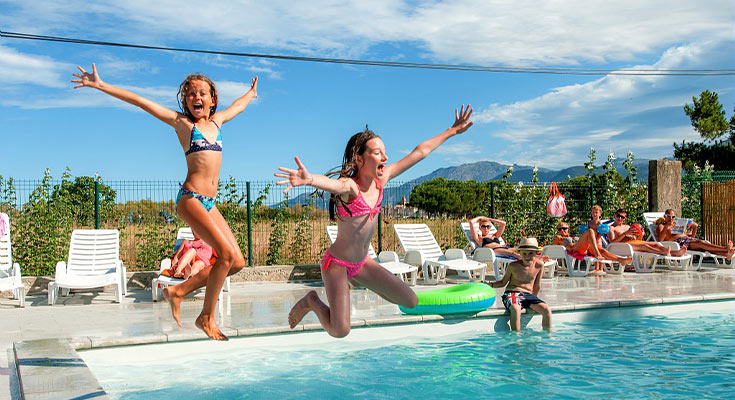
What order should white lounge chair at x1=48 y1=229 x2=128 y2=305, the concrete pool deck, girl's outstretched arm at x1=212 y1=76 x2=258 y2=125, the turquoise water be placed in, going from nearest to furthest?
girl's outstretched arm at x1=212 y1=76 x2=258 y2=125 < the turquoise water < the concrete pool deck < white lounge chair at x1=48 y1=229 x2=128 y2=305

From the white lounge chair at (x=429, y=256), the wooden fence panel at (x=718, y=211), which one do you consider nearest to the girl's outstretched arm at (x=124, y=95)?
the white lounge chair at (x=429, y=256)

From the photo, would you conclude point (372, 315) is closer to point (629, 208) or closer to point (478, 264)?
point (478, 264)

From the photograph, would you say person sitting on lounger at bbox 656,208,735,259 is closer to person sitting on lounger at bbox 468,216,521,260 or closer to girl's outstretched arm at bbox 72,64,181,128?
person sitting on lounger at bbox 468,216,521,260

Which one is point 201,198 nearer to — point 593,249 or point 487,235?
point 487,235

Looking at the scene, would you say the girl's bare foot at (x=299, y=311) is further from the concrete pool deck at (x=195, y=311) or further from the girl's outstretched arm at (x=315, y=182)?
the concrete pool deck at (x=195, y=311)

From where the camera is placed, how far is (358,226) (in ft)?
15.3

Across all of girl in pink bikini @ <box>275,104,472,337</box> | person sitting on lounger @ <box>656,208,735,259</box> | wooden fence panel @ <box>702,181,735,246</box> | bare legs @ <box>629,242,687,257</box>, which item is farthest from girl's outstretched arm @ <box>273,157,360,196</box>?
wooden fence panel @ <box>702,181,735,246</box>

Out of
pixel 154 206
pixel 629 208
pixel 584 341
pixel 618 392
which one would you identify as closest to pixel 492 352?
pixel 584 341

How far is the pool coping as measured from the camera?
14.8ft

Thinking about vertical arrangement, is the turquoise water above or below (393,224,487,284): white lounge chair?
below

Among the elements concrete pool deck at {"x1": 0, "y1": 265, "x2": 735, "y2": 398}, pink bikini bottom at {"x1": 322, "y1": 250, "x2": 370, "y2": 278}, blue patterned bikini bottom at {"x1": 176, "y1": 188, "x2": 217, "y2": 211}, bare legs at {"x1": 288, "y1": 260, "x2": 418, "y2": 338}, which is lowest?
concrete pool deck at {"x1": 0, "y1": 265, "x2": 735, "y2": 398}

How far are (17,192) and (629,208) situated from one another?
12521 millimetres

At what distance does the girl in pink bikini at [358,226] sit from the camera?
460cm

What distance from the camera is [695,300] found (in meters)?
8.91
